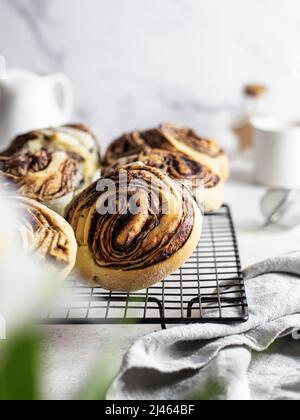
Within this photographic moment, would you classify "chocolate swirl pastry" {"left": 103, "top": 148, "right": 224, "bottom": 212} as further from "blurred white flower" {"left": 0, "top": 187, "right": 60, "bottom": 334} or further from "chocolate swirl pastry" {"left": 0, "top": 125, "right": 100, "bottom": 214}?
"blurred white flower" {"left": 0, "top": 187, "right": 60, "bottom": 334}

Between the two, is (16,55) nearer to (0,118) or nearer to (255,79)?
(0,118)

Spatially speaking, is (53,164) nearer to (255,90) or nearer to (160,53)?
(255,90)

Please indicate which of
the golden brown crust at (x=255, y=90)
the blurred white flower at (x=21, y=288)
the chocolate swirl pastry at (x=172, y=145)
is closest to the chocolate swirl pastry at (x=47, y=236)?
the chocolate swirl pastry at (x=172, y=145)

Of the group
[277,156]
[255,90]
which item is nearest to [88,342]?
[277,156]

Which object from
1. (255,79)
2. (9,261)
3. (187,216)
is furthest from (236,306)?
(255,79)

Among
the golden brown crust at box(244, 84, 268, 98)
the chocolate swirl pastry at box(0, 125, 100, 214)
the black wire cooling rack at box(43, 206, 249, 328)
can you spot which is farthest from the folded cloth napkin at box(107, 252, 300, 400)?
the golden brown crust at box(244, 84, 268, 98)

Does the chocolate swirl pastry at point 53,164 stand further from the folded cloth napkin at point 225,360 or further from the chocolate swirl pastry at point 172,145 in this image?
the folded cloth napkin at point 225,360
